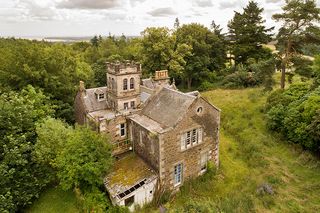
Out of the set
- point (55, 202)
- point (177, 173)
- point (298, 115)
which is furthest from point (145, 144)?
point (298, 115)

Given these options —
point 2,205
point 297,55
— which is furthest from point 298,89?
point 2,205

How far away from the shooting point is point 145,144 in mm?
24547

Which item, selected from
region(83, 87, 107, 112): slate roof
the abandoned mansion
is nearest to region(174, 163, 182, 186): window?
the abandoned mansion

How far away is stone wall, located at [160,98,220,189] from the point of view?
2314cm

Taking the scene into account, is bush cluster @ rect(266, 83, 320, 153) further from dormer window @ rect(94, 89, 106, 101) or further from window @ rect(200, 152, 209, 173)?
dormer window @ rect(94, 89, 106, 101)

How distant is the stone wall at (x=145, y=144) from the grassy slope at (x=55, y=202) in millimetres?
7558

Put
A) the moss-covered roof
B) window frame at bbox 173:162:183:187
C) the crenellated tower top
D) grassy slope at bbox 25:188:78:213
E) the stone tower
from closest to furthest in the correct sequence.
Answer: the moss-covered roof
grassy slope at bbox 25:188:78:213
window frame at bbox 173:162:183:187
the crenellated tower top
the stone tower

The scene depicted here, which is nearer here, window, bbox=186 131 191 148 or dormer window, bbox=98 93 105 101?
window, bbox=186 131 191 148

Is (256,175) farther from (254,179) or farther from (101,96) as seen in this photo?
(101,96)

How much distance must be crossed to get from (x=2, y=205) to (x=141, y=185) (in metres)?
11.0

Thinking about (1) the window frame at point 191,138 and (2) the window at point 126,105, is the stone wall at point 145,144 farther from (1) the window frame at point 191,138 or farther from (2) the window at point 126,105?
(2) the window at point 126,105

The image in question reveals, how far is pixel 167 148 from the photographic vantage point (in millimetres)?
23062

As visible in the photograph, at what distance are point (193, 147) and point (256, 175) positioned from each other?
25.0 feet

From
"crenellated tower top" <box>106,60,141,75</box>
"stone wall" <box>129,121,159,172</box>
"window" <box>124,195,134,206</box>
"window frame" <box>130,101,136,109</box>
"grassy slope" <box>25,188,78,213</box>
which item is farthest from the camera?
"window frame" <box>130,101,136,109</box>
